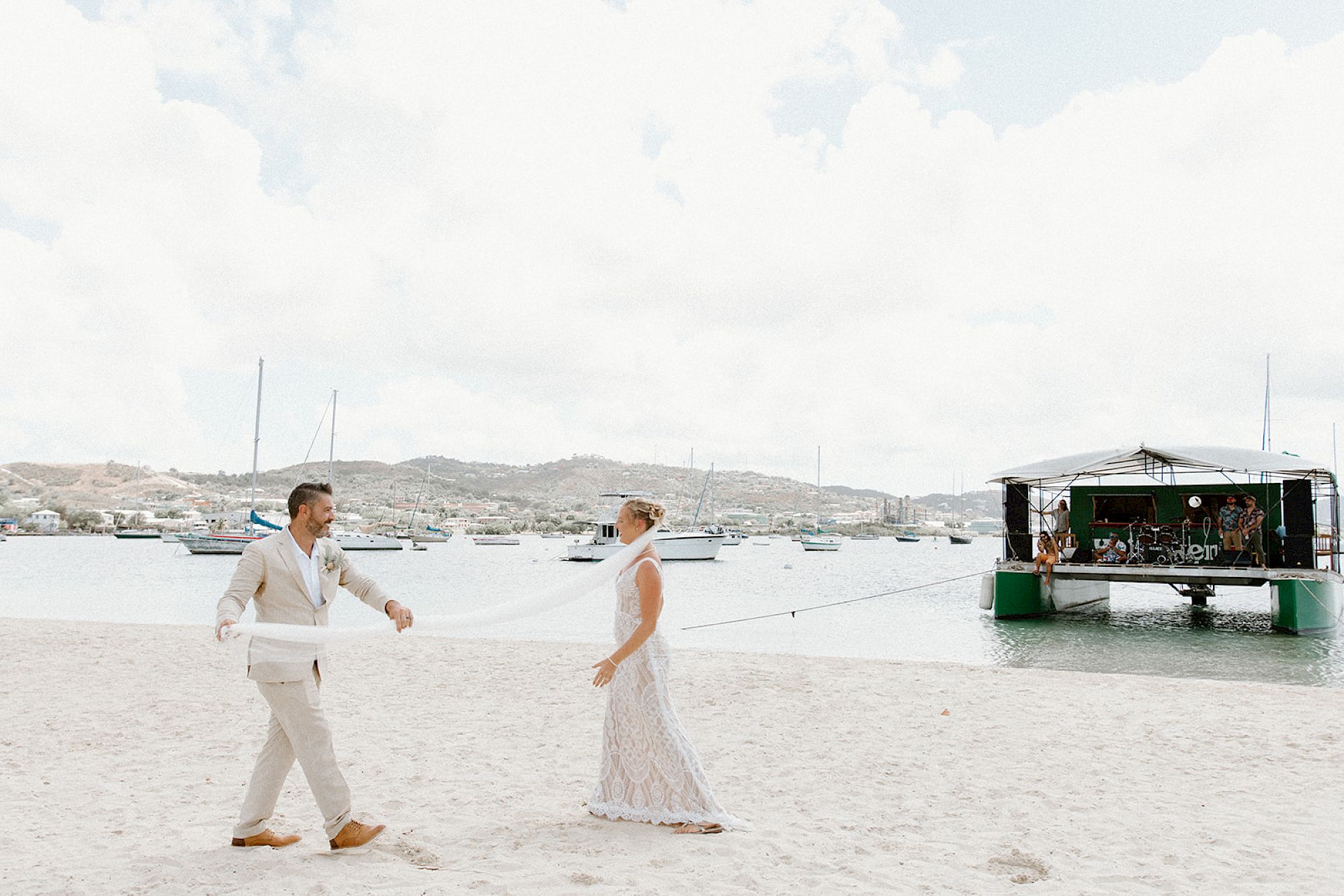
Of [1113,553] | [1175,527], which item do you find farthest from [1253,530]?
[1113,553]

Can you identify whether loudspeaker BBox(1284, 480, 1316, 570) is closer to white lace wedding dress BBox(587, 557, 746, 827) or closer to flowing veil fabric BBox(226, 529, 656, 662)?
white lace wedding dress BBox(587, 557, 746, 827)

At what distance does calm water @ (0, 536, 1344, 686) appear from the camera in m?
17.2

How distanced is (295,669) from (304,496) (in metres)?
0.77

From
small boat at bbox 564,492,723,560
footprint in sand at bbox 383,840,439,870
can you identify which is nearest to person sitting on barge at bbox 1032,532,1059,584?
footprint in sand at bbox 383,840,439,870

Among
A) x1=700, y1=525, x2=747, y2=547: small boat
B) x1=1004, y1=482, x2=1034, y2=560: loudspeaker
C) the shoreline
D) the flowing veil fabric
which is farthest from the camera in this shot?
x1=700, y1=525, x2=747, y2=547: small boat

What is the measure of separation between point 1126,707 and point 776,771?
4534 mm

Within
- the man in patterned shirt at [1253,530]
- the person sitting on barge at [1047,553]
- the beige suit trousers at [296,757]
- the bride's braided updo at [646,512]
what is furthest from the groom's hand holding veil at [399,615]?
the man in patterned shirt at [1253,530]

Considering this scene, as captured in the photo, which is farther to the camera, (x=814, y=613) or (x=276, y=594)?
(x=814, y=613)

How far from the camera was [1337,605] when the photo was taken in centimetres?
2078

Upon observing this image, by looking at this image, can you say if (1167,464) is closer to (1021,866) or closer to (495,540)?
(1021,866)

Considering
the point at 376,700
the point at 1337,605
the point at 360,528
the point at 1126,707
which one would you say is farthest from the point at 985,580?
the point at 360,528

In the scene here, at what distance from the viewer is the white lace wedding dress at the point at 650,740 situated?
4594 millimetres

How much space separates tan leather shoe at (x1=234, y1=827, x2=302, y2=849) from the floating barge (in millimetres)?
18944

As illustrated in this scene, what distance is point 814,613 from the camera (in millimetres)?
28281
